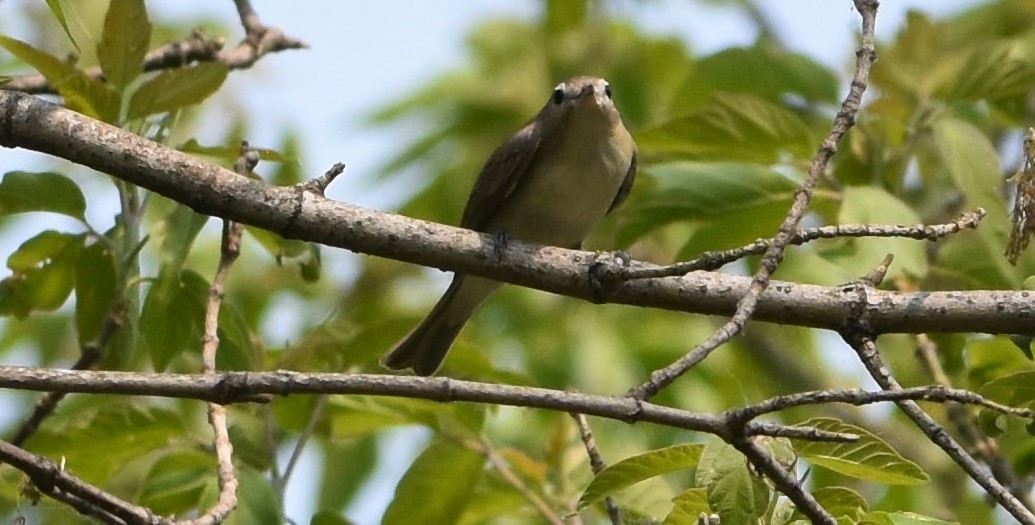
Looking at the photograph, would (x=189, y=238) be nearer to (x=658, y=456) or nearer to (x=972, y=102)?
(x=658, y=456)

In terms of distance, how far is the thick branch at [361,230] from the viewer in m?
3.25

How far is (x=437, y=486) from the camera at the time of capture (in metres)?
4.16

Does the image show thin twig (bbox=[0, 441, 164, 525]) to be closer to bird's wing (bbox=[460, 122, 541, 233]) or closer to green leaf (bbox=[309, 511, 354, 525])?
green leaf (bbox=[309, 511, 354, 525])

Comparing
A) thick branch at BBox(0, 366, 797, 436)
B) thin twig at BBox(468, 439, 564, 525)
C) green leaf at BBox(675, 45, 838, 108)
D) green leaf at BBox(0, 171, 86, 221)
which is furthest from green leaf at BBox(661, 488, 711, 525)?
green leaf at BBox(675, 45, 838, 108)

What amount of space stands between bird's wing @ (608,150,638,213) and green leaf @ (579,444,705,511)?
2985 mm

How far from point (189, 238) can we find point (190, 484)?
0.73m

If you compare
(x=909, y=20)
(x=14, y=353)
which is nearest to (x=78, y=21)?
(x=909, y=20)

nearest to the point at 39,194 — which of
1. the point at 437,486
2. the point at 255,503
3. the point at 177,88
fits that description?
the point at 177,88

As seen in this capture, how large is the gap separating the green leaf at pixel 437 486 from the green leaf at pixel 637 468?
1267mm

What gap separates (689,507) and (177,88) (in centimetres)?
194

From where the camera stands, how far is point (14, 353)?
7711 millimetres

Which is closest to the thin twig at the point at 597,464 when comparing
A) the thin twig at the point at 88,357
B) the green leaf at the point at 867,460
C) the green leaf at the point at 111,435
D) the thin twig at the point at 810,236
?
the thin twig at the point at 810,236

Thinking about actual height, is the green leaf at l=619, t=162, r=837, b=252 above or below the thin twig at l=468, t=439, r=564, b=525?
above

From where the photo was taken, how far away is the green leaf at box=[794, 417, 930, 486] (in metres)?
2.85
